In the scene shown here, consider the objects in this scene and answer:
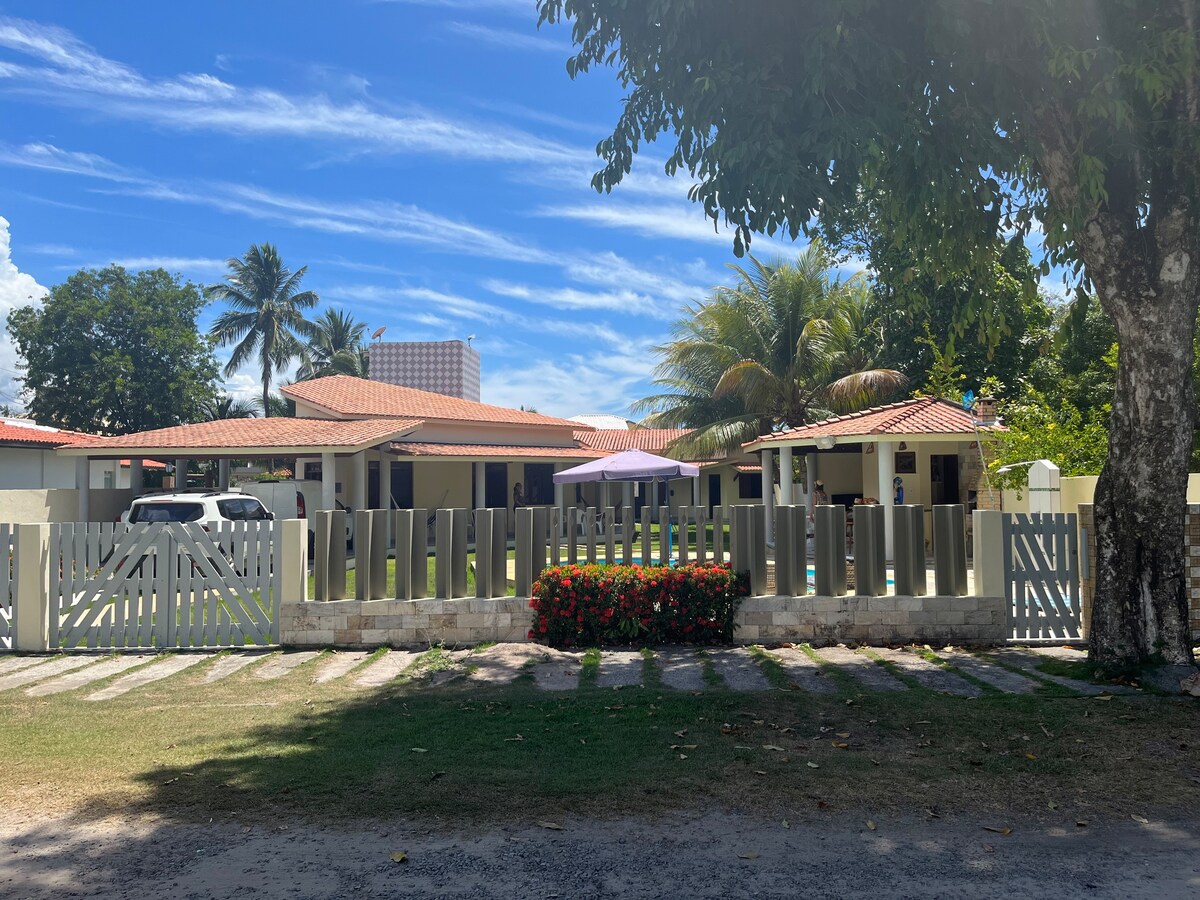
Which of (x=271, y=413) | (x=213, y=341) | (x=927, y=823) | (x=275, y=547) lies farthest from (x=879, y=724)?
(x=271, y=413)

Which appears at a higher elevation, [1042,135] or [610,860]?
[1042,135]

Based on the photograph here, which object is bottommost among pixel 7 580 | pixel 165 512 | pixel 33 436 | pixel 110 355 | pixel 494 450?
pixel 7 580

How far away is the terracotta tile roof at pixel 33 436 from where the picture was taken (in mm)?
24094

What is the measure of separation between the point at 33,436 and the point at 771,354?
66.3 feet

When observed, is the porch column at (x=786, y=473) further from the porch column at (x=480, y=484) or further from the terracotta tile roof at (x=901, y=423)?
the porch column at (x=480, y=484)

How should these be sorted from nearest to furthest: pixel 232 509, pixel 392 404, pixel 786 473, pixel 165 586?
pixel 165 586 < pixel 232 509 < pixel 786 473 < pixel 392 404

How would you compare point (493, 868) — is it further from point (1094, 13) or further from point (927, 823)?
point (1094, 13)

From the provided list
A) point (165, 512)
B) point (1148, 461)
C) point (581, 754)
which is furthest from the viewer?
point (165, 512)

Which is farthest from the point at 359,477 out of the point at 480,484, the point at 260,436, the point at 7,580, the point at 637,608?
the point at 637,608

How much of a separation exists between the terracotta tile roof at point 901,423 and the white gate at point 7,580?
489 inches

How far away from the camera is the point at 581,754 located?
5387 mm

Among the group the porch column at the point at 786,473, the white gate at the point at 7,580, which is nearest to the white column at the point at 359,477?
the porch column at the point at 786,473

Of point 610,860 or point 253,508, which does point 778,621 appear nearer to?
point 610,860

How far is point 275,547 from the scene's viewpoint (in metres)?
9.05
